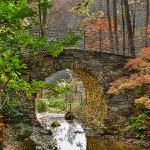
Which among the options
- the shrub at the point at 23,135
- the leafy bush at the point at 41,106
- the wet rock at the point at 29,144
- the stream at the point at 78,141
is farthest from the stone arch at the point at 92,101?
the leafy bush at the point at 41,106

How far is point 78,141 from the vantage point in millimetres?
19594

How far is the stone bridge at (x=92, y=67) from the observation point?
1930 cm

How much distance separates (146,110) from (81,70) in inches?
163

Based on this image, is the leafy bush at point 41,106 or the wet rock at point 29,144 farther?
the leafy bush at point 41,106

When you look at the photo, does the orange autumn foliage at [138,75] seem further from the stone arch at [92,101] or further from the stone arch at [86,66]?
the stone arch at [92,101]

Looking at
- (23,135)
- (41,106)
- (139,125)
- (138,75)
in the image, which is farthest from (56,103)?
(23,135)

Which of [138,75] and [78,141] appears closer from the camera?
[138,75]

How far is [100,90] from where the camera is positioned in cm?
2075

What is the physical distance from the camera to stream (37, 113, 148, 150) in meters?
17.8

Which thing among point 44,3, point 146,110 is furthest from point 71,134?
point 44,3

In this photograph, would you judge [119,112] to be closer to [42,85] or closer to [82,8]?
[82,8]

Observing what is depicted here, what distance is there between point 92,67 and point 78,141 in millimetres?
3973

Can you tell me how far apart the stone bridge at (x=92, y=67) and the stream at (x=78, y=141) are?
5.58ft

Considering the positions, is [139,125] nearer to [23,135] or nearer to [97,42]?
[23,135]
